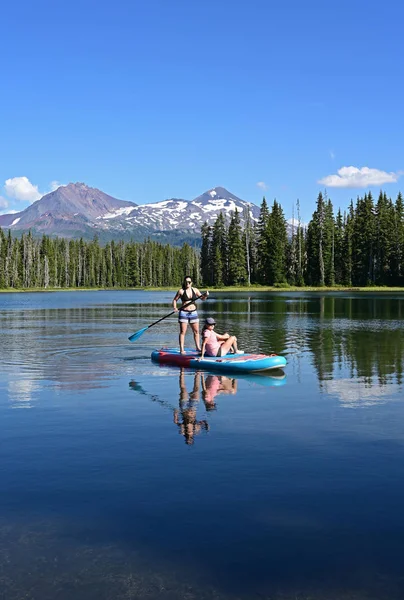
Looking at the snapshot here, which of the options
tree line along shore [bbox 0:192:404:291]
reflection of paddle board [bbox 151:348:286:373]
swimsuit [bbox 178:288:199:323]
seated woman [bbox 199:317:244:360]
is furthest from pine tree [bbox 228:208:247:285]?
seated woman [bbox 199:317:244:360]

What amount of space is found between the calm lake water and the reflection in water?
0.06 meters

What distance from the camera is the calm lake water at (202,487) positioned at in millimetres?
6887

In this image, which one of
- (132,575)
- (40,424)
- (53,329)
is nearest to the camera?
(132,575)

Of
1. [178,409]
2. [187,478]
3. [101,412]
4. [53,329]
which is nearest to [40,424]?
[101,412]

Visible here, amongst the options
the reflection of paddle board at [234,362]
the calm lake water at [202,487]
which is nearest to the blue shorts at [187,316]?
the reflection of paddle board at [234,362]

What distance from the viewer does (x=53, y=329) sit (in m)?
40.9

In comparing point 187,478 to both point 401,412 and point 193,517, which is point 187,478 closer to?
point 193,517

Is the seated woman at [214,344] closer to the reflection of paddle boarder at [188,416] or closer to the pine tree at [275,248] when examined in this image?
the reflection of paddle boarder at [188,416]

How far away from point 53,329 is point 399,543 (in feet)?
116

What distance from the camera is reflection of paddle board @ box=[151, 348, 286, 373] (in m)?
20.9

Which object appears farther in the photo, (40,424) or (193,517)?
(40,424)

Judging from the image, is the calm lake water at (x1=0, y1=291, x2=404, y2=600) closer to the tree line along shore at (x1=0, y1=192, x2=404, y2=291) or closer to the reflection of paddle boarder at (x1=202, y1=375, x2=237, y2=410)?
the reflection of paddle boarder at (x1=202, y1=375, x2=237, y2=410)

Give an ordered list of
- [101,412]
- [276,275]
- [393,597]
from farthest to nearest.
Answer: [276,275]
[101,412]
[393,597]

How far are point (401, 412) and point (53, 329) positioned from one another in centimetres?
2955
